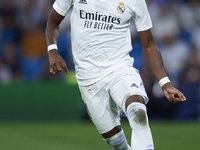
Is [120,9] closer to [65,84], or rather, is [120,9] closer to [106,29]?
[106,29]

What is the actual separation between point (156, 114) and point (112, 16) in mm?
6210

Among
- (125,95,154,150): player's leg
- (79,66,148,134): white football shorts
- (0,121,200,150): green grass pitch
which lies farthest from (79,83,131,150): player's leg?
(0,121,200,150): green grass pitch

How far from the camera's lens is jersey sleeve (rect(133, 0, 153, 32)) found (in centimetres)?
398

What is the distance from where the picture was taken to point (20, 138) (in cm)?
796

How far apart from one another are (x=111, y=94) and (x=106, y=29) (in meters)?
0.71

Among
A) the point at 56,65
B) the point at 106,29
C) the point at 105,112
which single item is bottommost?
the point at 105,112

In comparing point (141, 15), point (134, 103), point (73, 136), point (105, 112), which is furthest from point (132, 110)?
point (73, 136)

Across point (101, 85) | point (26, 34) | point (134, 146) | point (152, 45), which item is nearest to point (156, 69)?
point (152, 45)

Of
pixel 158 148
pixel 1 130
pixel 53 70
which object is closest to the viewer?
pixel 53 70

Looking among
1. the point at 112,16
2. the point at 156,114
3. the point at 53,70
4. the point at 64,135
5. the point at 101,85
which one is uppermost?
the point at 112,16

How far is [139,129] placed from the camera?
11.3ft

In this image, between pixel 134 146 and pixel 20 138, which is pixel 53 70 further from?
pixel 20 138

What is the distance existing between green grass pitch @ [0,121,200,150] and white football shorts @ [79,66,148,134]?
9.83ft

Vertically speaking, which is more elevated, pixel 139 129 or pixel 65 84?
pixel 139 129
